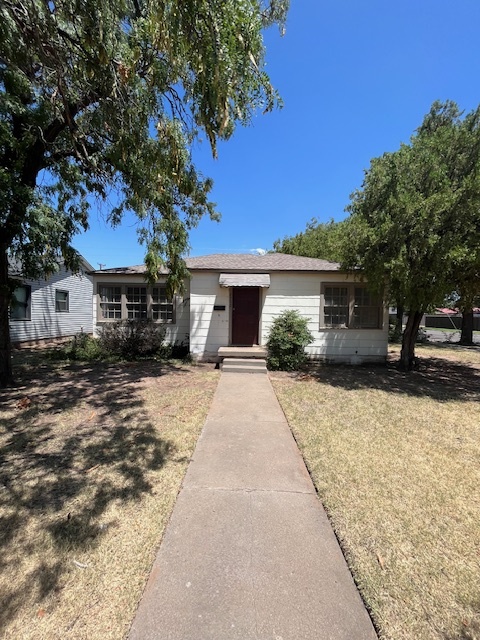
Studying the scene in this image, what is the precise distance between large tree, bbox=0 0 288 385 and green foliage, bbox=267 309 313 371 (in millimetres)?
3354

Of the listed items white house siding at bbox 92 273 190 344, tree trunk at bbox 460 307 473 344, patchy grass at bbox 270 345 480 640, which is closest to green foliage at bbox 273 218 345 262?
tree trunk at bbox 460 307 473 344

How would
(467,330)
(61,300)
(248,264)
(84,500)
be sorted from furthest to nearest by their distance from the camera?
(467,330)
(61,300)
(248,264)
(84,500)

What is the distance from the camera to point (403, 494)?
317cm

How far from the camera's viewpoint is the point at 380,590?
6.81ft

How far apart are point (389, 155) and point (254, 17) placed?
6707mm

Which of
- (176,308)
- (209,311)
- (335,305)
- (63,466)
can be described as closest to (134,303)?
(176,308)

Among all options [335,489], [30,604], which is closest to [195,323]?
[335,489]

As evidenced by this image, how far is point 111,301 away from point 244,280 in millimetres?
4941

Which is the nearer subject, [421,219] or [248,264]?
[421,219]

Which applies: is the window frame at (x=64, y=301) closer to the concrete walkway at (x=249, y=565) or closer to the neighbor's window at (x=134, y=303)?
the neighbor's window at (x=134, y=303)

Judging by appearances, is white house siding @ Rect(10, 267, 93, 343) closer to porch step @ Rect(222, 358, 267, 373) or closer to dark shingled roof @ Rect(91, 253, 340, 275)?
dark shingled roof @ Rect(91, 253, 340, 275)

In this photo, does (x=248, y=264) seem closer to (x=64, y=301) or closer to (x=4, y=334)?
(x=4, y=334)

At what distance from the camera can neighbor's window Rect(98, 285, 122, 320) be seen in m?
11.3

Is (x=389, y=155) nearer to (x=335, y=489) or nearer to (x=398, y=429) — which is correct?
(x=398, y=429)
